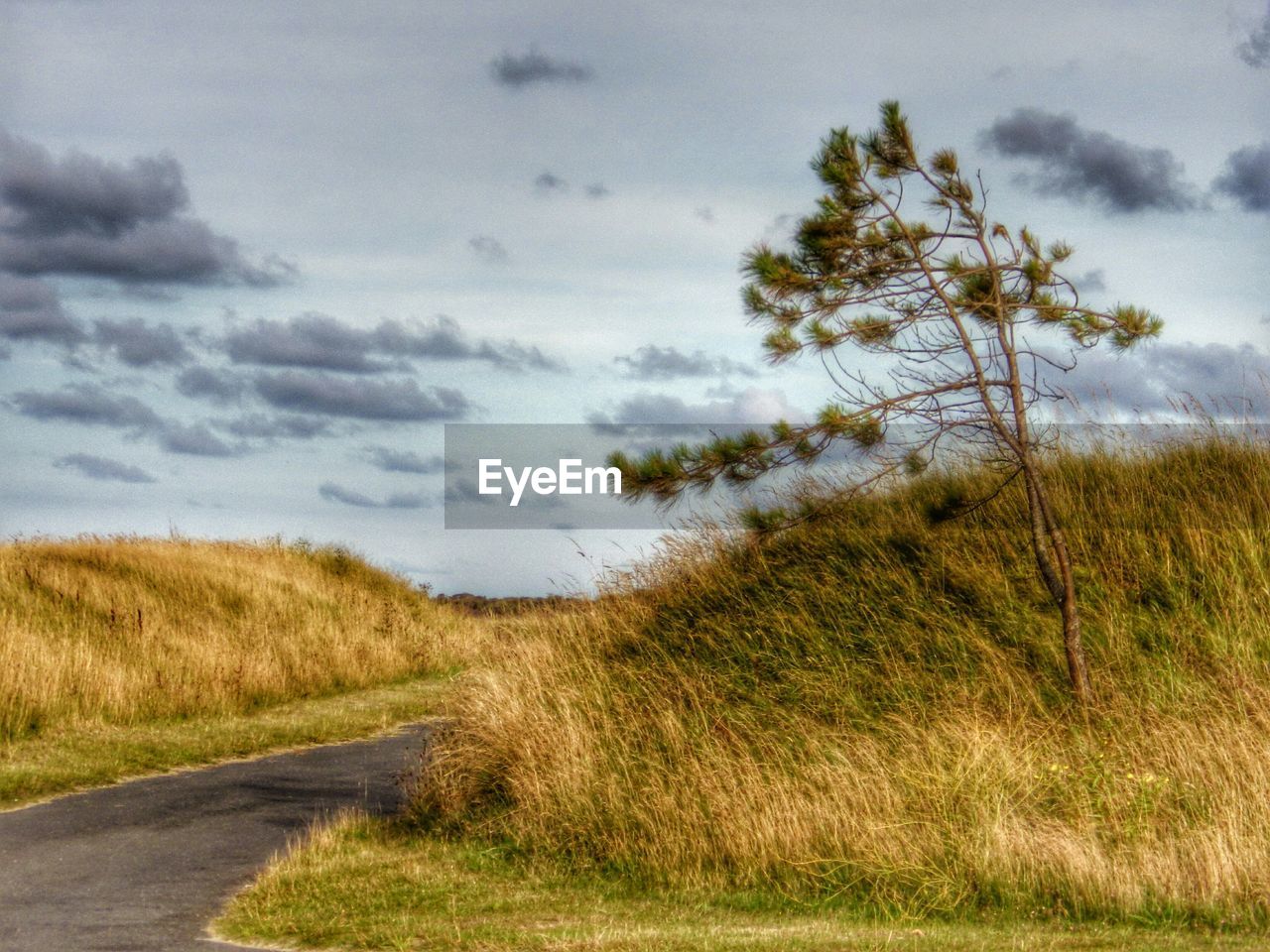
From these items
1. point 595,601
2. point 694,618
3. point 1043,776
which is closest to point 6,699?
point 595,601

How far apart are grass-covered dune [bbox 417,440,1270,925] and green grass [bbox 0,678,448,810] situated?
3.39m

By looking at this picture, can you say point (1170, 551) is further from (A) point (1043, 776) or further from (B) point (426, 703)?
(B) point (426, 703)

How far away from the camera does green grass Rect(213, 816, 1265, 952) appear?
7168mm

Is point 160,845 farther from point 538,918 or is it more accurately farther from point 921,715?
point 921,715

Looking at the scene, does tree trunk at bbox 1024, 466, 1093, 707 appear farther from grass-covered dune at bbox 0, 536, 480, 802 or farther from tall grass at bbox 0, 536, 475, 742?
tall grass at bbox 0, 536, 475, 742

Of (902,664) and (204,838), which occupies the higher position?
(902,664)

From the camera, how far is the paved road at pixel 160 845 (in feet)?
25.8

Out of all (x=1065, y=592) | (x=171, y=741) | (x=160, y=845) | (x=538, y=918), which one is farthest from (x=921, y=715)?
(x=171, y=741)

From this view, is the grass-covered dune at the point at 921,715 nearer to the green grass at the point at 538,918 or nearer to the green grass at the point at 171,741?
the green grass at the point at 538,918

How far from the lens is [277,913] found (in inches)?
322

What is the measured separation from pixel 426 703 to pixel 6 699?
6.48 m

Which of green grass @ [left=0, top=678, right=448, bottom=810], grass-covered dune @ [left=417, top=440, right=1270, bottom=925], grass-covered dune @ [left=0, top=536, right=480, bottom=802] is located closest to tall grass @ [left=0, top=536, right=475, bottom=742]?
grass-covered dune @ [left=0, top=536, right=480, bottom=802]

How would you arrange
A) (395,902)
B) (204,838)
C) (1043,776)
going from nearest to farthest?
(395,902), (1043,776), (204,838)

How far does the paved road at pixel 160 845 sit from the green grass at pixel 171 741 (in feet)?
1.60
